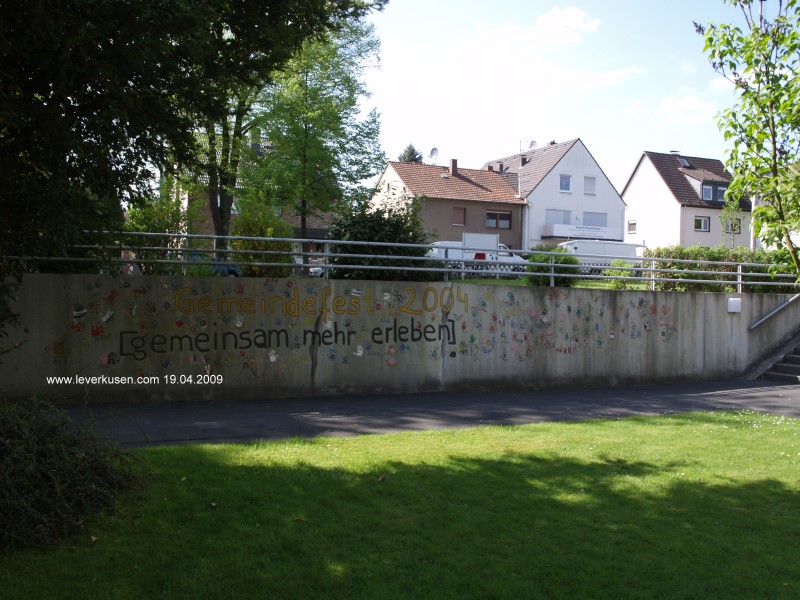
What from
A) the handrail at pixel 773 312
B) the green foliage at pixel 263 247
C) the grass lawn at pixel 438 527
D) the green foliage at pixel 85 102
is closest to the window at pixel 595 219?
the handrail at pixel 773 312

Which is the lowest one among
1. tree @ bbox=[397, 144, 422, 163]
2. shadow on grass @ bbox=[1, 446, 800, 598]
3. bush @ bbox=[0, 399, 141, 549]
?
shadow on grass @ bbox=[1, 446, 800, 598]

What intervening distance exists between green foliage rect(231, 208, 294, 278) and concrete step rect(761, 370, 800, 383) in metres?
11.0

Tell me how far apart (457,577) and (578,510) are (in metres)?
1.70

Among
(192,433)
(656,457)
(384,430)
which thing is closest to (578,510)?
(656,457)

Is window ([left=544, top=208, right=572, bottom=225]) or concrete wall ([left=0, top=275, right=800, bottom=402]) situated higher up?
window ([left=544, top=208, right=572, bottom=225])

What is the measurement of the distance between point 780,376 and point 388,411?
10.1 m

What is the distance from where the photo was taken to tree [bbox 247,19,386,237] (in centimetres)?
2723

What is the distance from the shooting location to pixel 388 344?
12570 millimetres

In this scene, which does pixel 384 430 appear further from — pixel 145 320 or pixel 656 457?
pixel 145 320

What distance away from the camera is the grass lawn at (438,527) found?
458 centimetres

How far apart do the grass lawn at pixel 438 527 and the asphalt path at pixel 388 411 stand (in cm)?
110

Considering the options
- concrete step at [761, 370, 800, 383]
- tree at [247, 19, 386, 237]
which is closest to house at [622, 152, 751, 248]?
tree at [247, 19, 386, 237]

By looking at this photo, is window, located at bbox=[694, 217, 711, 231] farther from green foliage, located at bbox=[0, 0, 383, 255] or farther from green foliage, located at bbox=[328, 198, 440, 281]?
green foliage, located at bbox=[0, 0, 383, 255]

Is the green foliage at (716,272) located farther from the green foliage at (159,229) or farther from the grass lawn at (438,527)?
the green foliage at (159,229)
